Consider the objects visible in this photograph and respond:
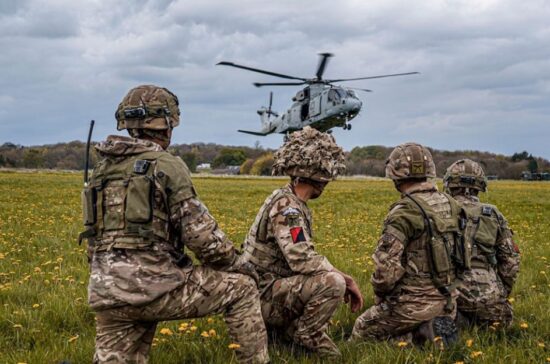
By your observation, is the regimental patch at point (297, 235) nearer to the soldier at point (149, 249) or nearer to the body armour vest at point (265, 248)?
the body armour vest at point (265, 248)

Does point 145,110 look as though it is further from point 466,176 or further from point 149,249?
point 466,176

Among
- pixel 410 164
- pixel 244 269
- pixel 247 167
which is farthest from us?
pixel 247 167

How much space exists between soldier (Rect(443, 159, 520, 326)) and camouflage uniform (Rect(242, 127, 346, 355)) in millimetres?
1908

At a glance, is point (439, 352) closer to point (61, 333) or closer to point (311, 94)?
point (61, 333)

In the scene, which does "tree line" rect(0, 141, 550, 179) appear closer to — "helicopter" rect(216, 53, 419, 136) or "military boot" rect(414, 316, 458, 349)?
"helicopter" rect(216, 53, 419, 136)

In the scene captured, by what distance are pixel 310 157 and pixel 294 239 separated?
751 mm

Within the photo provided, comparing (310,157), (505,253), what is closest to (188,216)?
(310,157)

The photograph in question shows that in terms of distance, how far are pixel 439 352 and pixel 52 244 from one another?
831 centimetres

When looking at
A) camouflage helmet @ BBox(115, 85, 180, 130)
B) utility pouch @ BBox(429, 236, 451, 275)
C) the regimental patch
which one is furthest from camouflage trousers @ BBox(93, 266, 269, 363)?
utility pouch @ BBox(429, 236, 451, 275)

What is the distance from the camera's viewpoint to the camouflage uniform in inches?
191

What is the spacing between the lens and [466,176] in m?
6.39

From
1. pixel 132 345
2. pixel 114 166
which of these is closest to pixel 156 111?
pixel 114 166

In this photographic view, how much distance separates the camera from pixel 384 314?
18.5 feet

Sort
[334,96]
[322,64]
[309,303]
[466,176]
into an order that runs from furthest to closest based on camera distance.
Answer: [322,64] < [334,96] < [466,176] < [309,303]
